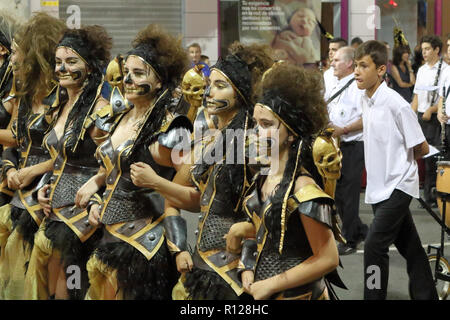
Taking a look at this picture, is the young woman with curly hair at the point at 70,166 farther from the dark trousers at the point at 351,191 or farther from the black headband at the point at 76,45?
the dark trousers at the point at 351,191

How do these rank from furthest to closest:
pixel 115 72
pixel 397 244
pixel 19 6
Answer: pixel 19 6, pixel 397 244, pixel 115 72

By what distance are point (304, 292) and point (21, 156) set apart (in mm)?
2457

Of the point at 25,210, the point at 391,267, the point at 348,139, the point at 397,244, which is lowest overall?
the point at 391,267

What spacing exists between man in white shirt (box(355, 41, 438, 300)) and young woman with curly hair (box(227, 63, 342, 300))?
1865 mm

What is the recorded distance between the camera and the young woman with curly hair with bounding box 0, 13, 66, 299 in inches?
178

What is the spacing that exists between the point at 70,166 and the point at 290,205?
5.70 ft

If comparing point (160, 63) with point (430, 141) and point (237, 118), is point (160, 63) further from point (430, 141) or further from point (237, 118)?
point (430, 141)

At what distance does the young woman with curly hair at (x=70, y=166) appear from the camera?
13.5 feet

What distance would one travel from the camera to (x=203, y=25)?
11.1 metres

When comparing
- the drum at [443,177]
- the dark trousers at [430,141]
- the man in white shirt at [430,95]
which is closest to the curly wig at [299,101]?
the drum at [443,177]

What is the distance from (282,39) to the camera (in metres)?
11.4

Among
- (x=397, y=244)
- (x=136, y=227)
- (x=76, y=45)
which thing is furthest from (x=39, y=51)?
(x=397, y=244)

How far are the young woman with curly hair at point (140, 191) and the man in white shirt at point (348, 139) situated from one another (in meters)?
3.44
